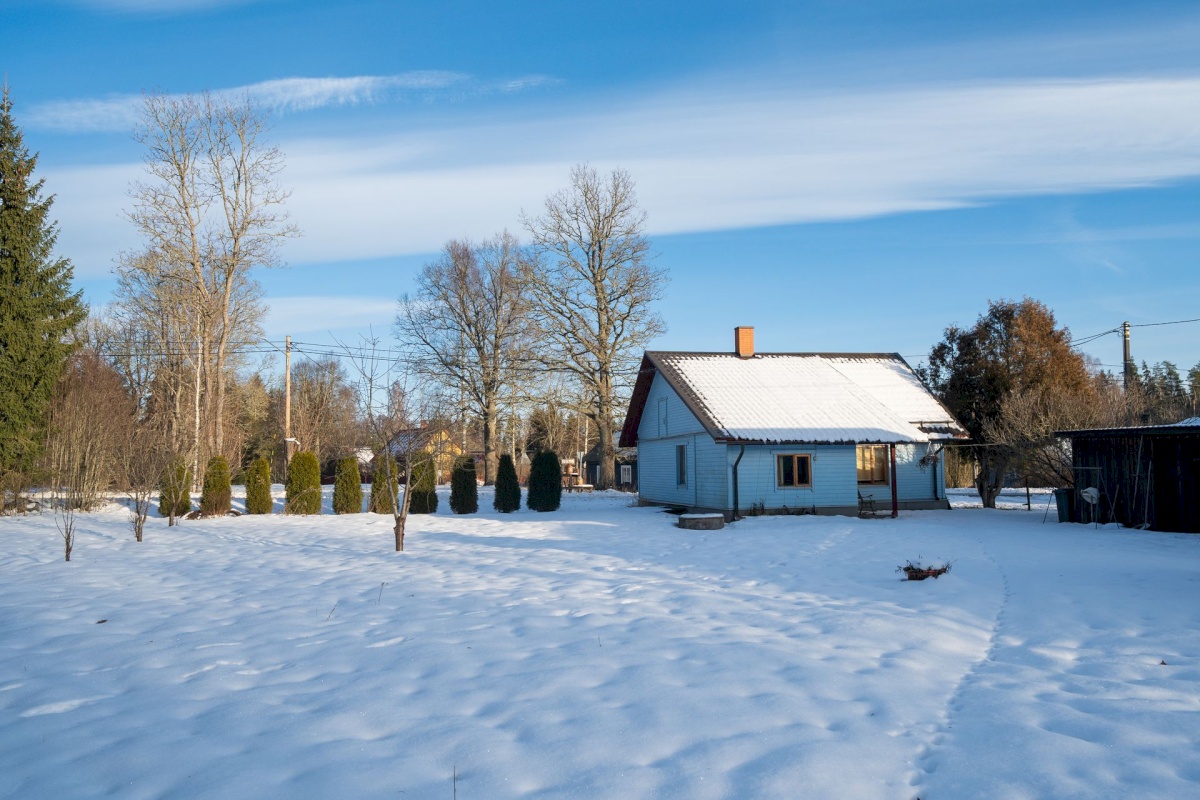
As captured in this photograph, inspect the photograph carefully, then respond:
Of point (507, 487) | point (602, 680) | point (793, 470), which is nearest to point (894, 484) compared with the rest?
point (793, 470)

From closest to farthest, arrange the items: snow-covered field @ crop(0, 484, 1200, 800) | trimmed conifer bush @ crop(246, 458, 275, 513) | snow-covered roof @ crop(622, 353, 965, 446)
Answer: snow-covered field @ crop(0, 484, 1200, 800)
snow-covered roof @ crop(622, 353, 965, 446)
trimmed conifer bush @ crop(246, 458, 275, 513)

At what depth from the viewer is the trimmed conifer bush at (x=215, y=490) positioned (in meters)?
21.2

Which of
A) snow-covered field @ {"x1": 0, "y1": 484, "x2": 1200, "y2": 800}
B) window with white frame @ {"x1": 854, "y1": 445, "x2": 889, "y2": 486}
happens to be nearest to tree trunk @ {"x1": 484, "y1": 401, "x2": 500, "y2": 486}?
window with white frame @ {"x1": 854, "y1": 445, "x2": 889, "y2": 486}

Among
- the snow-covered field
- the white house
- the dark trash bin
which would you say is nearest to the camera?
the snow-covered field

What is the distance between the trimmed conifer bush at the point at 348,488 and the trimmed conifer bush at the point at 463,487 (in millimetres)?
2597

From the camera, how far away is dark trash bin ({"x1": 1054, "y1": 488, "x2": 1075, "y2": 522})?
1861 cm

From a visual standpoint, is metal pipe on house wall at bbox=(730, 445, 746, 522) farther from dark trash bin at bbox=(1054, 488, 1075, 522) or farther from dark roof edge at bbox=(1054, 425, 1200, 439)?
dark trash bin at bbox=(1054, 488, 1075, 522)

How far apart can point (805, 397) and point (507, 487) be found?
29.2ft

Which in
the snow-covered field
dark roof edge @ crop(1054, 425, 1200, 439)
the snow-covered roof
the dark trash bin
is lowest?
the snow-covered field

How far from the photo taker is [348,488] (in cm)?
2244

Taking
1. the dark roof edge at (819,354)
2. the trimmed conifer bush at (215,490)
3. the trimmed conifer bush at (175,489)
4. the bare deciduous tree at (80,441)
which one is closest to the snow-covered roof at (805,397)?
the dark roof edge at (819,354)

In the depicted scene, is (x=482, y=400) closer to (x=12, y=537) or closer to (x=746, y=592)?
(x=12, y=537)

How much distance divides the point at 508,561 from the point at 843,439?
11247 millimetres

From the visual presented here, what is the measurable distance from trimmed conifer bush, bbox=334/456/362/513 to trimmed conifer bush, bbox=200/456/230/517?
281 centimetres
